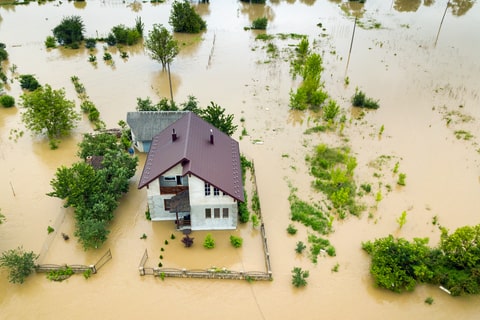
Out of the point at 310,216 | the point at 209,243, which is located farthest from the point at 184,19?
the point at 209,243

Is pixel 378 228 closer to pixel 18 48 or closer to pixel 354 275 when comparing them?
pixel 354 275

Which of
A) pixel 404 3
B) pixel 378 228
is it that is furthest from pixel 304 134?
pixel 404 3

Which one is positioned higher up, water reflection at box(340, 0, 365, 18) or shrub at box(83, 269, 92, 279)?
water reflection at box(340, 0, 365, 18)

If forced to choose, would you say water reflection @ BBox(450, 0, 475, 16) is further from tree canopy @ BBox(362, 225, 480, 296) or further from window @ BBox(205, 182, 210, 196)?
window @ BBox(205, 182, 210, 196)

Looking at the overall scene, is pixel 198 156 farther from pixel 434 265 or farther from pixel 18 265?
pixel 434 265

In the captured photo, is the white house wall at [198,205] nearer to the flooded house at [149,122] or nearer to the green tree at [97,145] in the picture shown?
the green tree at [97,145]

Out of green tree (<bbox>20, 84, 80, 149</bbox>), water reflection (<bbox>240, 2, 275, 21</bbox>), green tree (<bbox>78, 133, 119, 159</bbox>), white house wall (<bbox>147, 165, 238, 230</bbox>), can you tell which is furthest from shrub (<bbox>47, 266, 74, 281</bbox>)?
water reflection (<bbox>240, 2, 275, 21</bbox>)

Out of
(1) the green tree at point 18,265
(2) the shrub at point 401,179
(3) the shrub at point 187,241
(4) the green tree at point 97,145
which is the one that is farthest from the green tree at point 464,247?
(1) the green tree at point 18,265
